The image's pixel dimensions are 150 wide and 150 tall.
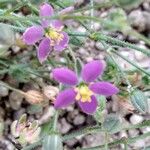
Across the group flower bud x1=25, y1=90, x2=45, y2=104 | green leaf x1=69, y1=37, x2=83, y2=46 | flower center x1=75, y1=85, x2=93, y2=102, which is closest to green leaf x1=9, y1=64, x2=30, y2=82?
flower bud x1=25, y1=90, x2=45, y2=104

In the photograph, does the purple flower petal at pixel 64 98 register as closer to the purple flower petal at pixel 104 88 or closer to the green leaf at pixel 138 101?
the purple flower petal at pixel 104 88

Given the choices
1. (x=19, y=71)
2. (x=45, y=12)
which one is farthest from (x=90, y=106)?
(x=19, y=71)

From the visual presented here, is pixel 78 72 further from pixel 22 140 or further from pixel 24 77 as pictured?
pixel 24 77

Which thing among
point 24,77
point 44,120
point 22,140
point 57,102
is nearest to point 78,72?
point 57,102

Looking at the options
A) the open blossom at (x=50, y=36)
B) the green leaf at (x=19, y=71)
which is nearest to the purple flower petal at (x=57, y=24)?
the open blossom at (x=50, y=36)

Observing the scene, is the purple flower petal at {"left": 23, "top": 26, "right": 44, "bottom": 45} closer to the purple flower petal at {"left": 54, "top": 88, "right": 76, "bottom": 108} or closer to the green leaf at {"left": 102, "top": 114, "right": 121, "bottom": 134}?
the purple flower petal at {"left": 54, "top": 88, "right": 76, "bottom": 108}

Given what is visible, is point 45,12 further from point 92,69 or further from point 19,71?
point 19,71
